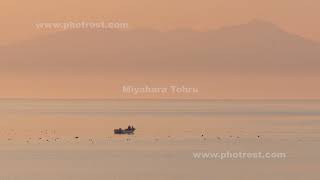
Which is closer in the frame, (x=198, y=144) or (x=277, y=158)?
(x=277, y=158)

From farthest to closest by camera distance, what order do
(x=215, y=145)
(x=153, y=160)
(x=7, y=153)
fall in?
(x=215, y=145), (x=7, y=153), (x=153, y=160)

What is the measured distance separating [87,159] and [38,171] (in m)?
9.00

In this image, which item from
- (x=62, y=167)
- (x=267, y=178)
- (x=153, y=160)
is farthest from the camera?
(x=153, y=160)

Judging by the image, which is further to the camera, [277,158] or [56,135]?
[56,135]

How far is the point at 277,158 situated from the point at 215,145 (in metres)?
15.5

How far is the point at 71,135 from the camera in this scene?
328 feet

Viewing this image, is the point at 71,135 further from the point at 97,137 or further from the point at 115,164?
the point at 115,164

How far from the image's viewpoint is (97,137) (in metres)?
96.3

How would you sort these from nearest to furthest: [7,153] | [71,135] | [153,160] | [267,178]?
[267,178] → [153,160] → [7,153] → [71,135]

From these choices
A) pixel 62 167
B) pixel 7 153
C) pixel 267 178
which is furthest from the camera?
pixel 7 153

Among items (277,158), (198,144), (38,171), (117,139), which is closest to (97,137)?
(117,139)

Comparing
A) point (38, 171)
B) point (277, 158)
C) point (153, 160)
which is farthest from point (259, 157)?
point (38, 171)

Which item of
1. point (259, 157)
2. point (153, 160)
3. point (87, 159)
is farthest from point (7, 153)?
point (259, 157)

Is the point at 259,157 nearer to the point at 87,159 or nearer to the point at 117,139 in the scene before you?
the point at 87,159
